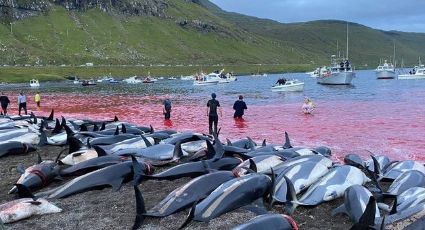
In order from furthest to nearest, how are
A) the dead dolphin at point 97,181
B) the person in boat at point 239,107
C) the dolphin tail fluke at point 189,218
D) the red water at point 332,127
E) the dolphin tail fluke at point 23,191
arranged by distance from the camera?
the person in boat at point 239,107 → the red water at point 332,127 → the dead dolphin at point 97,181 → the dolphin tail fluke at point 23,191 → the dolphin tail fluke at point 189,218

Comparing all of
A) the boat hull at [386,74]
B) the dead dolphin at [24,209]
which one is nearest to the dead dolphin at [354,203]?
the dead dolphin at [24,209]

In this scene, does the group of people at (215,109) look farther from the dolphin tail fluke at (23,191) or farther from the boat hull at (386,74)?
the boat hull at (386,74)

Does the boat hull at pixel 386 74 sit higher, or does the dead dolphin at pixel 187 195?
the dead dolphin at pixel 187 195

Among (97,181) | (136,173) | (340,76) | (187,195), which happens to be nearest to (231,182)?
(187,195)

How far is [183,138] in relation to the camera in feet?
64.1

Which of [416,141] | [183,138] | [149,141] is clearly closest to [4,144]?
[149,141]

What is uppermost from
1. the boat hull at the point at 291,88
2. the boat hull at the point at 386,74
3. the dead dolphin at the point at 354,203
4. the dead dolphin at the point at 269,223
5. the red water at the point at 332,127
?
the dead dolphin at the point at 269,223

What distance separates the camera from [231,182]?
11164 millimetres

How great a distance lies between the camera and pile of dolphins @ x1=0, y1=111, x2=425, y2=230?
34.4 ft

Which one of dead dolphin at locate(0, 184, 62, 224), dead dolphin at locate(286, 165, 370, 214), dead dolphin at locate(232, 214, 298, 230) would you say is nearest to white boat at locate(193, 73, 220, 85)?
dead dolphin at locate(286, 165, 370, 214)

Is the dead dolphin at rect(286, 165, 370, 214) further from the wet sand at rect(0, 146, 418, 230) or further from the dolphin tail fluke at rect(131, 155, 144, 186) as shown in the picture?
the dolphin tail fluke at rect(131, 155, 144, 186)

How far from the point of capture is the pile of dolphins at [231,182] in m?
10.5

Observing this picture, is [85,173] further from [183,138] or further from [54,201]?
[183,138]

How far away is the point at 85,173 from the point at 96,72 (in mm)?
172865
